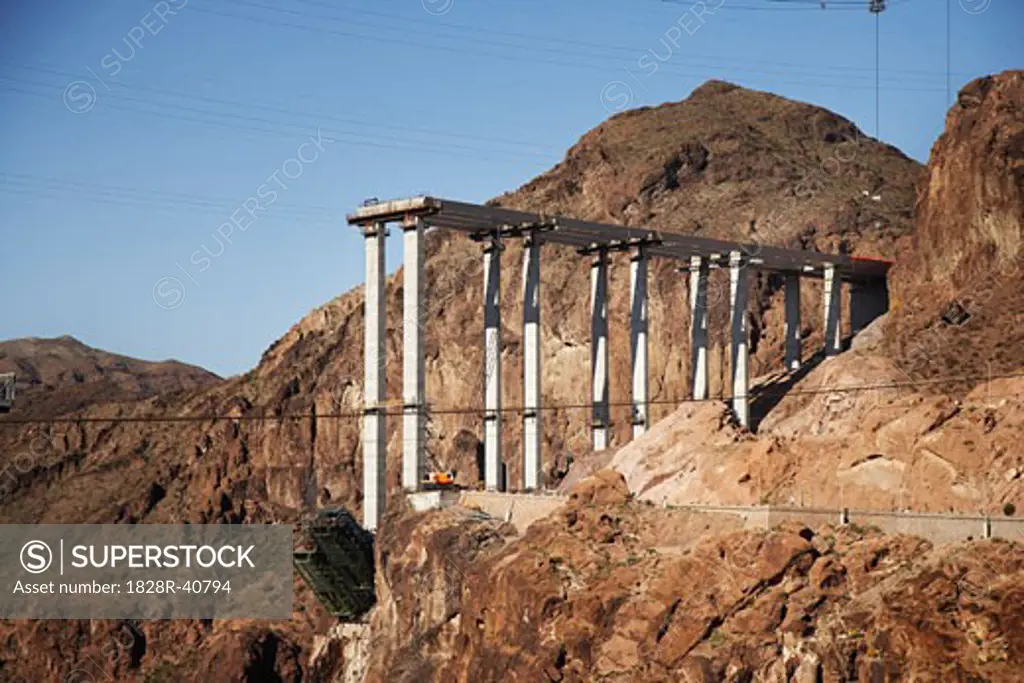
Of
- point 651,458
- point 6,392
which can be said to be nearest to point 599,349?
point 651,458

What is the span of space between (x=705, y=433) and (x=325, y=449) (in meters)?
69.0

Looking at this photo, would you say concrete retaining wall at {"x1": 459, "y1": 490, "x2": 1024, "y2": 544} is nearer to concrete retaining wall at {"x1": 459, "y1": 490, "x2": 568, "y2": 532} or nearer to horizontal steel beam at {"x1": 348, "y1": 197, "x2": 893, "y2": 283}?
concrete retaining wall at {"x1": 459, "y1": 490, "x2": 568, "y2": 532}

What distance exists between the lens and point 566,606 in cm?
7825

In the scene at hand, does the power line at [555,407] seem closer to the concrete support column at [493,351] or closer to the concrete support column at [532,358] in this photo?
the concrete support column at [532,358]

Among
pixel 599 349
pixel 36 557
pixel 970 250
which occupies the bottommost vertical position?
pixel 36 557

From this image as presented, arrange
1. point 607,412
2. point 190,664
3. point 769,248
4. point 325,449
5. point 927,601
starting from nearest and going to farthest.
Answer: point 927,601, point 607,412, point 769,248, point 190,664, point 325,449

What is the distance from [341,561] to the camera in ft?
340

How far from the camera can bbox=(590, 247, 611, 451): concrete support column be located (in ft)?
375

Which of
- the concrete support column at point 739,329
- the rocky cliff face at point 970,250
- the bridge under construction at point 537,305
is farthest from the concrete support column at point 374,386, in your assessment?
the rocky cliff face at point 970,250

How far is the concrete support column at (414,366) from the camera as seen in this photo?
335 feet

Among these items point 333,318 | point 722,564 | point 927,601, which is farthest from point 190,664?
point 927,601

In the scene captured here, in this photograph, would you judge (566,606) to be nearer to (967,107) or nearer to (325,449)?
(967,107)

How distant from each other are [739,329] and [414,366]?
27.6 meters

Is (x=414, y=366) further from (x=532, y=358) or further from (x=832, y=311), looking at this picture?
(x=832, y=311)
